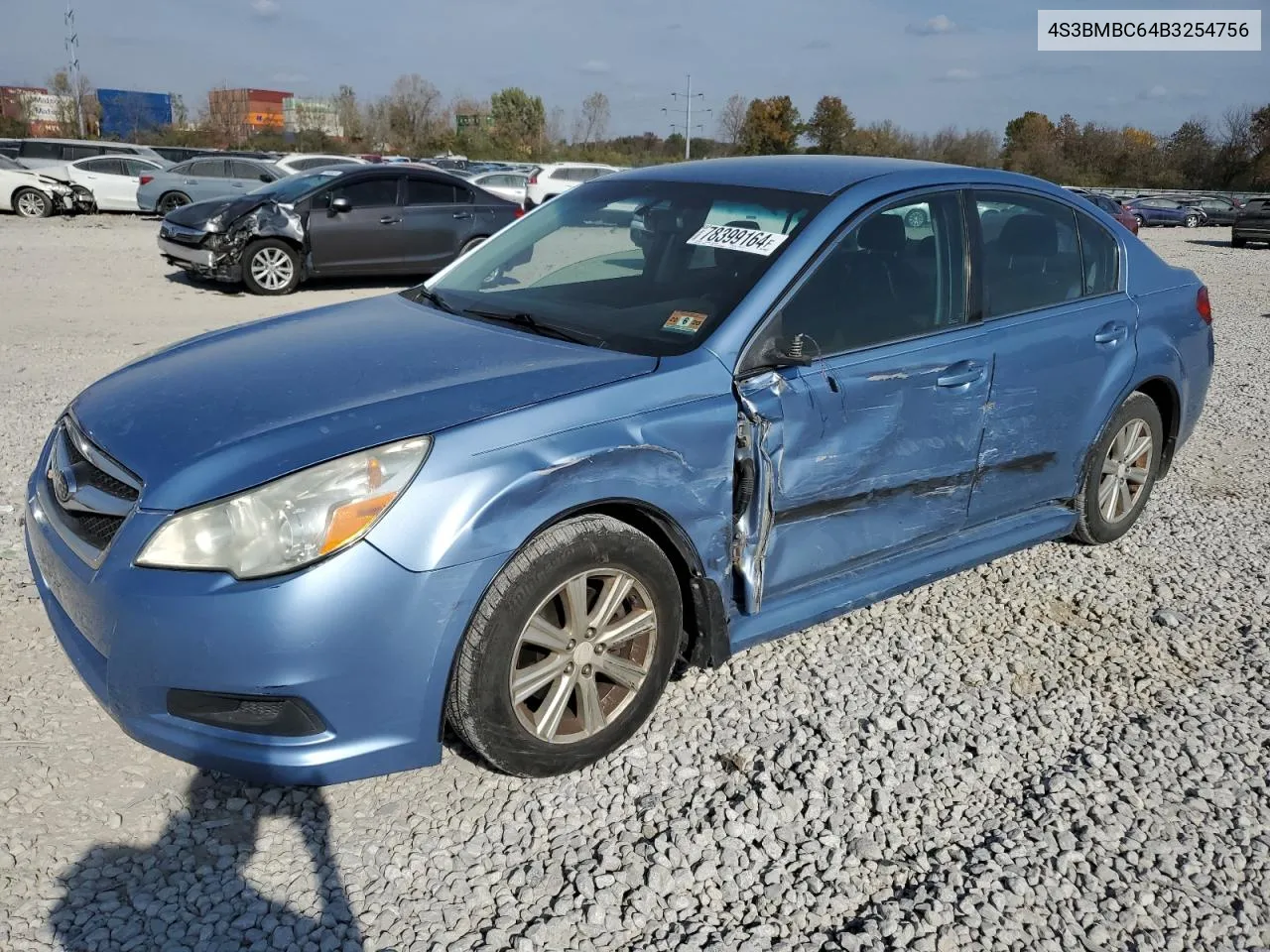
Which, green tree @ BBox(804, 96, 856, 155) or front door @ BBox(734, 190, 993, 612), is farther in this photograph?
green tree @ BBox(804, 96, 856, 155)

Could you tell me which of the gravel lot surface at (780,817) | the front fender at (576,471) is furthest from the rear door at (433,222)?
the front fender at (576,471)

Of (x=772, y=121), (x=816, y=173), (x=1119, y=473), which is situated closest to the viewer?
(x=816, y=173)

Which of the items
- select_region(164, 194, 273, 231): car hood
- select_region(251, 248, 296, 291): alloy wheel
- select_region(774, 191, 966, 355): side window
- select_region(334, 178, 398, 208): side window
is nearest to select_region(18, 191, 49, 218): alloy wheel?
select_region(164, 194, 273, 231): car hood

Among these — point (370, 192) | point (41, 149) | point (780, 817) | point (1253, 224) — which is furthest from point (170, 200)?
point (1253, 224)

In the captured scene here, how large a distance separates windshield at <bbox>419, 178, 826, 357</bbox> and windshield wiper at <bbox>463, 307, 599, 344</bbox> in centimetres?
1

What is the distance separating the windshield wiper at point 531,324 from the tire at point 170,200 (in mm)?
21218

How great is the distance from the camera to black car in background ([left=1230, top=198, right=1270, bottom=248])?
2664 centimetres

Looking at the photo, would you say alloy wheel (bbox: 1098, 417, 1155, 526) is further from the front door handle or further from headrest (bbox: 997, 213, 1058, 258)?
headrest (bbox: 997, 213, 1058, 258)

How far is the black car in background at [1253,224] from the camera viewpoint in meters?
26.6

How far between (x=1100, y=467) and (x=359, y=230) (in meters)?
10.2

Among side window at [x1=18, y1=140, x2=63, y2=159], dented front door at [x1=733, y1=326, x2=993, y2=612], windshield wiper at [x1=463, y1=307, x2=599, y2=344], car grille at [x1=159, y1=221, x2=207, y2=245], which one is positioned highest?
side window at [x1=18, y1=140, x2=63, y2=159]

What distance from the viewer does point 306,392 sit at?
9.52 ft

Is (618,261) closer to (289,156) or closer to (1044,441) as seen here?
(1044,441)

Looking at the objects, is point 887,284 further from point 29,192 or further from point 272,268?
point 29,192
